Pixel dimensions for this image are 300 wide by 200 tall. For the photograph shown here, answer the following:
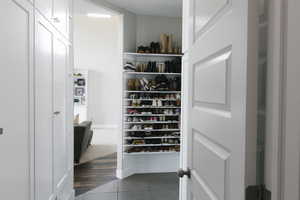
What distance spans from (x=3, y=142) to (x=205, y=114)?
38.7 inches

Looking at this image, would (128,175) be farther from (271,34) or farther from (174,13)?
(271,34)

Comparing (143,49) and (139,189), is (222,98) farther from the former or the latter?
(143,49)

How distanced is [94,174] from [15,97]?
2.61 meters

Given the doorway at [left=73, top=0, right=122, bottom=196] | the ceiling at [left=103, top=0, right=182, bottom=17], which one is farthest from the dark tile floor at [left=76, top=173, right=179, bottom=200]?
the doorway at [left=73, top=0, right=122, bottom=196]

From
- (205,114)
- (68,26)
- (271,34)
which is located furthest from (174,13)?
(271,34)

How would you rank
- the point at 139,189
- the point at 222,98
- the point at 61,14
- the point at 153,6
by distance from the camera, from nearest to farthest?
1. the point at 222,98
2. the point at 61,14
3. the point at 139,189
4. the point at 153,6

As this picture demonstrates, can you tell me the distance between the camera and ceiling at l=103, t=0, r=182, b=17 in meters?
3.14

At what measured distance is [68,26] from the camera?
93.7 inches

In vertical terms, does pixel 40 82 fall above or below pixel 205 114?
above

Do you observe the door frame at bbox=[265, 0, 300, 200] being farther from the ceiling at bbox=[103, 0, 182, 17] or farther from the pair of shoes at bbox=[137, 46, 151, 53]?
the pair of shoes at bbox=[137, 46, 151, 53]

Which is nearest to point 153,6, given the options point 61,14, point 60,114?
point 61,14

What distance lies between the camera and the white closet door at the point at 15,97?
1.03m

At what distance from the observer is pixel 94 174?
11.3ft

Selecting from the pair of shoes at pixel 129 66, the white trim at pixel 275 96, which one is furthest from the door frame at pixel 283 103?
the pair of shoes at pixel 129 66
